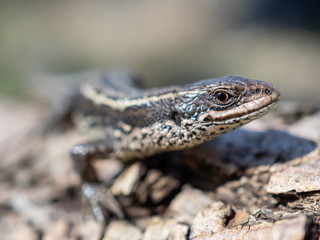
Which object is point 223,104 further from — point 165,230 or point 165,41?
point 165,41

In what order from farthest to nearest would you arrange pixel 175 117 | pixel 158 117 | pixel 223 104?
1. pixel 158 117
2. pixel 175 117
3. pixel 223 104

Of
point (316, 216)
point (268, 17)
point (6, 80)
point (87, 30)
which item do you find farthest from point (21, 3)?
point (316, 216)

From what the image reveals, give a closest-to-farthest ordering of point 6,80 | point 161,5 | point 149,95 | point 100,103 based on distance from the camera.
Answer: point 149,95
point 100,103
point 6,80
point 161,5

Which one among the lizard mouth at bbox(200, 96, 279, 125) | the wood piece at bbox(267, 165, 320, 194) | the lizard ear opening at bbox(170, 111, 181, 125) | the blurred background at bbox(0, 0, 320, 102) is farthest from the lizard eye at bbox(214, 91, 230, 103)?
the blurred background at bbox(0, 0, 320, 102)

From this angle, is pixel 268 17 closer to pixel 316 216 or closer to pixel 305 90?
pixel 305 90

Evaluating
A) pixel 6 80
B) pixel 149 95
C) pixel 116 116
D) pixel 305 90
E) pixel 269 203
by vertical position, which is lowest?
pixel 305 90

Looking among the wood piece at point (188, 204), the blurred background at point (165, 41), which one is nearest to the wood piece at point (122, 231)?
the wood piece at point (188, 204)

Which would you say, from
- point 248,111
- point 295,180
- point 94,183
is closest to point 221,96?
point 248,111
